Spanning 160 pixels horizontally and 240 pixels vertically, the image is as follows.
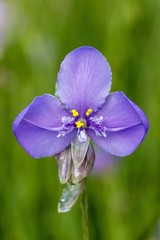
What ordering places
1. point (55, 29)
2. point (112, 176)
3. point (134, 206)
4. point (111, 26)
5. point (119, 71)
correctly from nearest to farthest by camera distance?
point (134, 206) → point (112, 176) → point (119, 71) → point (111, 26) → point (55, 29)

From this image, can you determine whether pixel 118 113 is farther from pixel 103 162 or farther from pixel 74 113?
pixel 103 162

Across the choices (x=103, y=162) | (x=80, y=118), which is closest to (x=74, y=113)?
(x=80, y=118)

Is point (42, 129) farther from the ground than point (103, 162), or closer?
farther from the ground

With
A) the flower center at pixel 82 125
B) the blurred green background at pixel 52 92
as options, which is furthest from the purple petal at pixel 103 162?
the flower center at pixel 82 125

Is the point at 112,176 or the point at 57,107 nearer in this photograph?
the point at 57,107

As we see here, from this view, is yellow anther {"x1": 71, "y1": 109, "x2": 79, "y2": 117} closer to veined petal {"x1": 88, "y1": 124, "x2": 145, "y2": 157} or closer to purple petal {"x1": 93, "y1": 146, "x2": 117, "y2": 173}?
veined petal {"x1": 88, "y1": 124, "x2": 145, "y2": 157}

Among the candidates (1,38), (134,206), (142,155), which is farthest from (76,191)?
(1,38)

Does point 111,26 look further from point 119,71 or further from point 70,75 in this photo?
point 70,75
